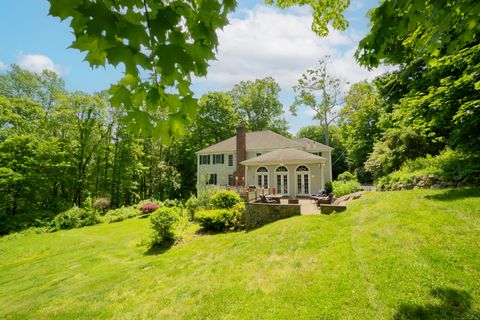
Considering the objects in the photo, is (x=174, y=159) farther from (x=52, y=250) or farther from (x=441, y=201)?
(x=441, y=201)

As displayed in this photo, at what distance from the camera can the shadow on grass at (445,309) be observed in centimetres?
318

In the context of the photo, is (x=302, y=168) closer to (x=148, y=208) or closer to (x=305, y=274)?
(x=148, y=208)

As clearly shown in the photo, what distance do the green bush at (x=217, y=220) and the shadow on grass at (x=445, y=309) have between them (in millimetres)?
9136

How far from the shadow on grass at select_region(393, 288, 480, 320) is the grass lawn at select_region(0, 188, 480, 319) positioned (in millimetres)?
12

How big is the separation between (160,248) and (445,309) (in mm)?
10602

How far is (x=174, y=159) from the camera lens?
38.3m

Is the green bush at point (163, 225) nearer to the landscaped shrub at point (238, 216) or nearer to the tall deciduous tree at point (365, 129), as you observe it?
the landscaped shrub at point (238, 216)

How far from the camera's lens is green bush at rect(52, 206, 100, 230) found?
20250 millimetres

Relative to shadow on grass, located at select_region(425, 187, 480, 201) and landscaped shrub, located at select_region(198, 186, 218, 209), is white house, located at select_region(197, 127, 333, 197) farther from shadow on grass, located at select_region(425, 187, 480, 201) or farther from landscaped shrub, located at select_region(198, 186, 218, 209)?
shadow on grass, located at select_region(425, 187, 480, 201)

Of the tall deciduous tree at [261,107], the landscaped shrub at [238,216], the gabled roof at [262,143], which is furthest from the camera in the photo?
the tall deciduous tree at [261,107]

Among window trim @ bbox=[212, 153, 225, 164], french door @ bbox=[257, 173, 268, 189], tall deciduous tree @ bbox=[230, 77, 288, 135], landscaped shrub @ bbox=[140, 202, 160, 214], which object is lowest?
landscaped shrub @ bbox=[140, 202, 160, 214]

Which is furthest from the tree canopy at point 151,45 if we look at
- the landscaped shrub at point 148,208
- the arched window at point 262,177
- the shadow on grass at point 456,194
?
the landscaped shrub at point 148,208

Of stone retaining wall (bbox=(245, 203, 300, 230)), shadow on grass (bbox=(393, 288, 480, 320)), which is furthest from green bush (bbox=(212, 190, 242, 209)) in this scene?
shadow on grass (bbox=(393, 288, 480, 320))

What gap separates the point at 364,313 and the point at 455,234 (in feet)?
10.7
